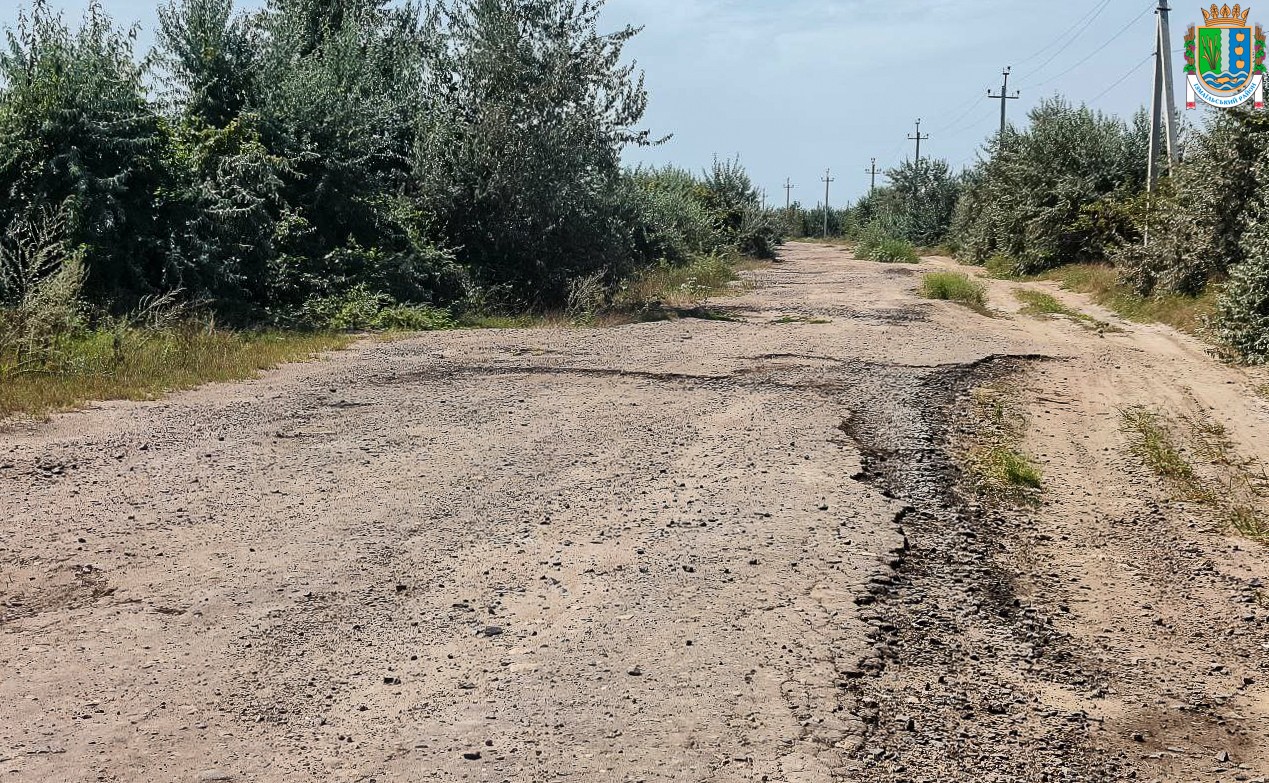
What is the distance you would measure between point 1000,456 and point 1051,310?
12131 millimetres

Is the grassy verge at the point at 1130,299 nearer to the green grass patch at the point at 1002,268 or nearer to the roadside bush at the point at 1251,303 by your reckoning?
the green grass patch at the point at 1002,268

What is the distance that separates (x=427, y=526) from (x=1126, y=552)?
138 inches

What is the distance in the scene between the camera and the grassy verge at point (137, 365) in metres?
8.53

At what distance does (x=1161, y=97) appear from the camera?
→ 960 inches

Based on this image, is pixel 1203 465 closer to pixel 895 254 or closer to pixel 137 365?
pixel 137 365

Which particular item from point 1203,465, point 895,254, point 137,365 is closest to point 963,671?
point 1203,465

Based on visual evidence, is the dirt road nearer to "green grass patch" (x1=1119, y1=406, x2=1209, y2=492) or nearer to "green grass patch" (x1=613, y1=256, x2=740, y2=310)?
"green grass patch" (x1=1119, y1=406, x2=1209, y2=492)

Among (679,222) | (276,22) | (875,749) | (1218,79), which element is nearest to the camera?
(875,749)

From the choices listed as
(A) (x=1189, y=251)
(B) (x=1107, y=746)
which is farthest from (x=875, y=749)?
(A) (x=1189, y=251)

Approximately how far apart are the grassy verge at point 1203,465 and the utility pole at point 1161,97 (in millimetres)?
15662

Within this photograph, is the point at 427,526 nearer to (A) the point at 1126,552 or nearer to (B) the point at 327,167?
(A) the point at 1126,552

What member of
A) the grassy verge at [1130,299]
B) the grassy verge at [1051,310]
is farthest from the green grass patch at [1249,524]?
the grassy verge at [1051,310]

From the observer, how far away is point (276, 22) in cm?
1711

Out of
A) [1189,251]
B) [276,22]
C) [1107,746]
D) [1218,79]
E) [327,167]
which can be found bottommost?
[1107,746]
